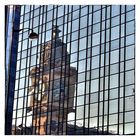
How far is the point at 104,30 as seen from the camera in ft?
93.5

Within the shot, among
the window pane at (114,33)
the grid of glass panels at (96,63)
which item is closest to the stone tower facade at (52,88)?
the grid of glass panels at (96,63)

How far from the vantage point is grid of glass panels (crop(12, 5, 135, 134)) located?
25.3 metres

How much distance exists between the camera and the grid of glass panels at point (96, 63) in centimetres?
2533

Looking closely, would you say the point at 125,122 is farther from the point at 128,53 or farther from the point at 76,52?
the point at 76,52

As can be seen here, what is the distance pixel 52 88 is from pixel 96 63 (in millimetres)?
5618

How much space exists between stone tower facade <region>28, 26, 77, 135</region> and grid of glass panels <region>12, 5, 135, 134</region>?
488 millimetres

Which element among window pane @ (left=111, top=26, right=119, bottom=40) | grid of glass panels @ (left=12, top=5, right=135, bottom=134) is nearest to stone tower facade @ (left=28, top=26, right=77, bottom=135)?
grid of glass panels @ (left=12, top=5, right=135, bottom=134)

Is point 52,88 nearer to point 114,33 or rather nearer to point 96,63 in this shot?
point 96,63

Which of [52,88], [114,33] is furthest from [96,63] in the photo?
[52,88]

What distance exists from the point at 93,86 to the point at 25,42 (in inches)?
416

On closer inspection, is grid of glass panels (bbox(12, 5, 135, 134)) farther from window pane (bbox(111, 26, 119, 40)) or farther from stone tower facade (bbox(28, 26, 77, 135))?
stone tower facade (bbox(28, 26, 77, 135))

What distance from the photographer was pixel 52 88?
33.0 m
